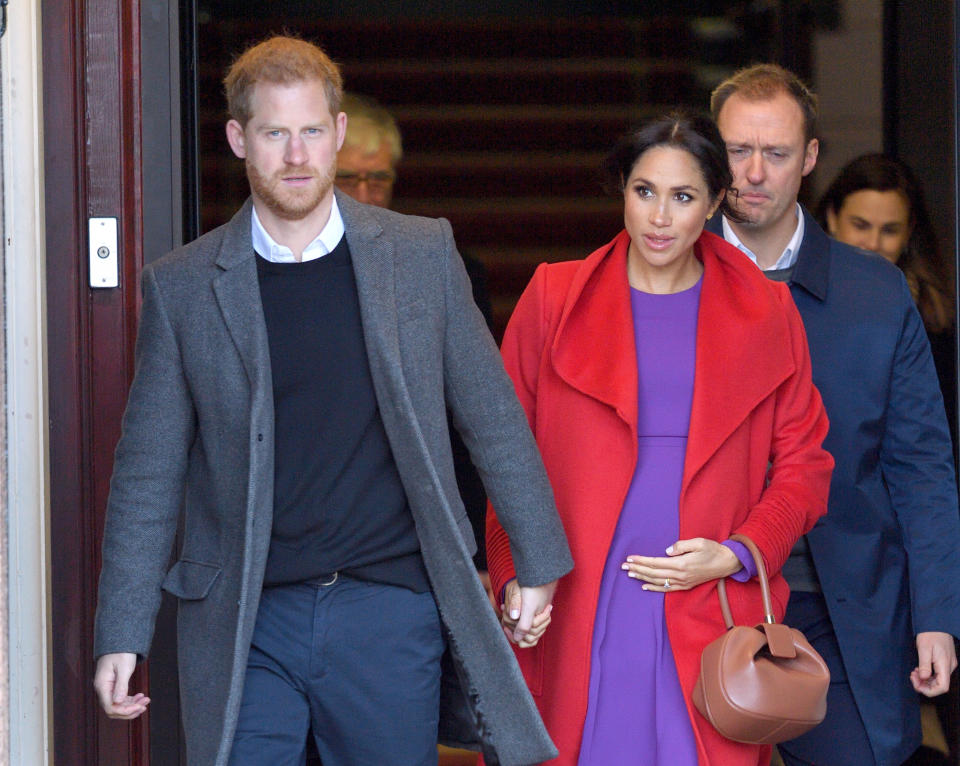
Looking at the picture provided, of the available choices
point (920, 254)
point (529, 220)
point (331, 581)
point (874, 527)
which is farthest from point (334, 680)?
point (529, 220)

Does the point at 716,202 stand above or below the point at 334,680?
above

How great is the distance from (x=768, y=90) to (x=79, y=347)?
1.63 metres

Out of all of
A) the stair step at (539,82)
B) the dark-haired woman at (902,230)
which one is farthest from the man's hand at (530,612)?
the stair step at (539,82)

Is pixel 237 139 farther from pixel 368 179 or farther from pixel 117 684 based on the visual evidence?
pixel 368 179

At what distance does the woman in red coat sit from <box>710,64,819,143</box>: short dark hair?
1.55 ft

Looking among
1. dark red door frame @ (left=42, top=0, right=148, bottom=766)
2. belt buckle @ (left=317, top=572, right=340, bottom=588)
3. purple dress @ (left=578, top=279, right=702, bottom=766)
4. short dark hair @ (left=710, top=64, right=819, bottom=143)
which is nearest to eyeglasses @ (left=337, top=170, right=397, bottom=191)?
dark red door frame @ (left=42, top=0, right=148, bottom=766)

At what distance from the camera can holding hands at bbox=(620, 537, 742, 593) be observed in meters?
2.70

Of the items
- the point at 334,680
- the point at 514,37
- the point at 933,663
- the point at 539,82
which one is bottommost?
the point at 933,663

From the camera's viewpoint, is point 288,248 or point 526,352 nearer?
point 288,248

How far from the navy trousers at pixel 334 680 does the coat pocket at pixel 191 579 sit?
99mm

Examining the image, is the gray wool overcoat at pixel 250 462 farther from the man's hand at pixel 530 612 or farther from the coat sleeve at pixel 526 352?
the coat sleeve at pixel 526 352

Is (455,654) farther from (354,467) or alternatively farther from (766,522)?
(766,522)

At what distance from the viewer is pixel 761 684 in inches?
100

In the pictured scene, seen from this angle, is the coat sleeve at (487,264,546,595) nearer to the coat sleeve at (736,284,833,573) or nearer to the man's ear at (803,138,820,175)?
the coat sleeve at (736,284,833,573)
